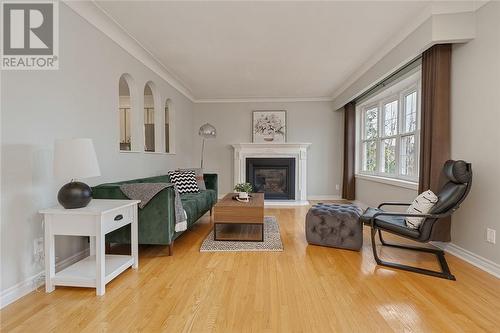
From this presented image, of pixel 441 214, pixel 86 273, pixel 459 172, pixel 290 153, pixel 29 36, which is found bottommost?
pixel 86 273

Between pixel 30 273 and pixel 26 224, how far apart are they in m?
0.39

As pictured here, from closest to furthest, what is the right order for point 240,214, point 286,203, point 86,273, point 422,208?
point 86,273 < point 422,208 < point 240,214 < point 286,203

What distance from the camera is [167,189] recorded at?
254 centimetres

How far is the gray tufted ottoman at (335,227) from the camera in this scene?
9.31 ft

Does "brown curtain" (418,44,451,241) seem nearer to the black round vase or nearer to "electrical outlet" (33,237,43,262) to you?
the black round vase

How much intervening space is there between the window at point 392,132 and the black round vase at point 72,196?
4047mm

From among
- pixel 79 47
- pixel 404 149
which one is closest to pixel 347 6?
pixel 404 149

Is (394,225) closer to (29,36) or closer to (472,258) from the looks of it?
(472,258)

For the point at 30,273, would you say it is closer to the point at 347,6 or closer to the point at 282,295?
the point at 282,295

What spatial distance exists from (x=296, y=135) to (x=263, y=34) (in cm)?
344

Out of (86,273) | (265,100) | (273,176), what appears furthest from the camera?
(265,100)

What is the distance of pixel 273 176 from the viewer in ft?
20.1

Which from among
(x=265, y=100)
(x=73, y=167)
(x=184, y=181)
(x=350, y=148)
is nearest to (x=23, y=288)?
(x=73, y=167)

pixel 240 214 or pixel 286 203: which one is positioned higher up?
pixel 240 214
